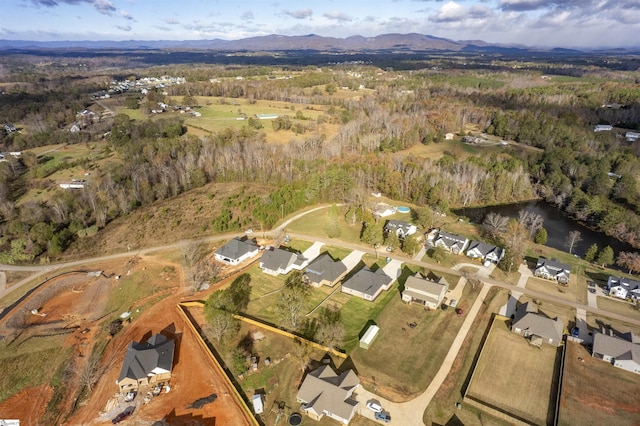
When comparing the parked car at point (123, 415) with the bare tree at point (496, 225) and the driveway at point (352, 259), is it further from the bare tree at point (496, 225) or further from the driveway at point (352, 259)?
→ the bare tree at point (496, 225)

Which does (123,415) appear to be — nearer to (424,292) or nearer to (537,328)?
(424,292)

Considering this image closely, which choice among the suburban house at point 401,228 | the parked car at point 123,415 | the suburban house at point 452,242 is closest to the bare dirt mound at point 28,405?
the parked car at point 123,415

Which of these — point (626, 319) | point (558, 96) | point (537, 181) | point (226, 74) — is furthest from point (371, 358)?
point (226, 74)

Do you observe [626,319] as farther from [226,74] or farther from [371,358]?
[226,74]

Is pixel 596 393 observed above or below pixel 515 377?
above

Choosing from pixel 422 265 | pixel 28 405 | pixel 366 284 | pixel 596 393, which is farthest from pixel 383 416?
pixel 28 405

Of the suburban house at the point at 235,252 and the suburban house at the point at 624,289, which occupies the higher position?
the suburban house at the point at 624,289

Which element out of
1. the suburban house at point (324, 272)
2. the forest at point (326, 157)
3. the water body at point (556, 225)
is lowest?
the water body at point (556, 225)
